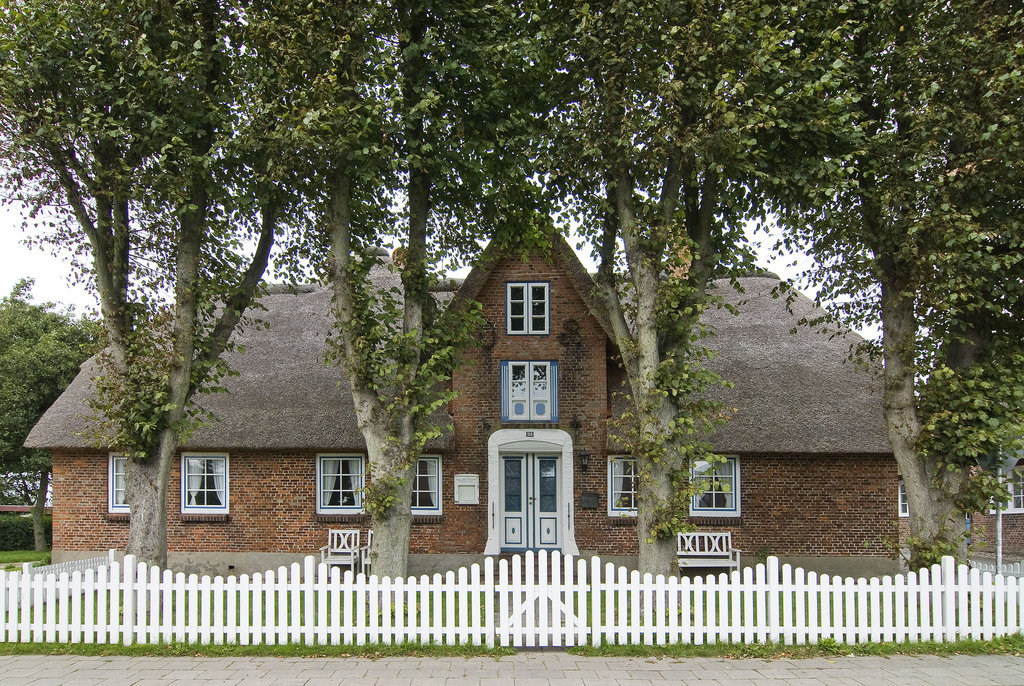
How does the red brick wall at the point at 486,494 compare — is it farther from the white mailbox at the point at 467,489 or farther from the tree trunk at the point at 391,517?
the tree trunk at the point at 391,517

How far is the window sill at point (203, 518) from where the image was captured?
16.8 metres

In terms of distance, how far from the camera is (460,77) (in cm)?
1177

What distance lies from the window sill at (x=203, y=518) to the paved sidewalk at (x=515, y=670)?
7.49 m

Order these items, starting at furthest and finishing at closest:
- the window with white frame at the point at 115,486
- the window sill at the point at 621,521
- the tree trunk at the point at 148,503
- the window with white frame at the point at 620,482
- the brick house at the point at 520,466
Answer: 1. the window with white frame at the point at 115,486
2. the window with white frame at the point at 620,482
3. the window sill at the point at 621,521
4. the brick house at the point at 520,466
5. the tree trunk at the point at 148,503

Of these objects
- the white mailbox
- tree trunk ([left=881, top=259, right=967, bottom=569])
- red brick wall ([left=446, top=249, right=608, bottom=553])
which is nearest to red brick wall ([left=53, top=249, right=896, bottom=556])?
red brick wall ([left=446, top=249, right=608, bottom=553])

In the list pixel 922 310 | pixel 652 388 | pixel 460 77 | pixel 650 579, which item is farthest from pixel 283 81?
pixel 922 310

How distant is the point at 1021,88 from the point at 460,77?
793 cm

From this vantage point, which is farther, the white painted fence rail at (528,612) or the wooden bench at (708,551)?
the wooden bench at (708,551)

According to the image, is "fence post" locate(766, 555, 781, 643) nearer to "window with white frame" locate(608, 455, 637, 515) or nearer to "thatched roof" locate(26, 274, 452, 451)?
"window with white frame" locate(608, 455, 637, 515)

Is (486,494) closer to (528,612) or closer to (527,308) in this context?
(527,308)

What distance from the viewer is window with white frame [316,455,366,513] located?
16.8 metres

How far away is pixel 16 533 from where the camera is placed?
84.5 ft

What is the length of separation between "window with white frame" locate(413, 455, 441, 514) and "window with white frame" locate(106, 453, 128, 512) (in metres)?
6.83

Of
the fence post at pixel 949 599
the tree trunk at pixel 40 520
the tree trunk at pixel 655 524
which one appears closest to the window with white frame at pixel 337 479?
the tree trunk at pixel 655 524
